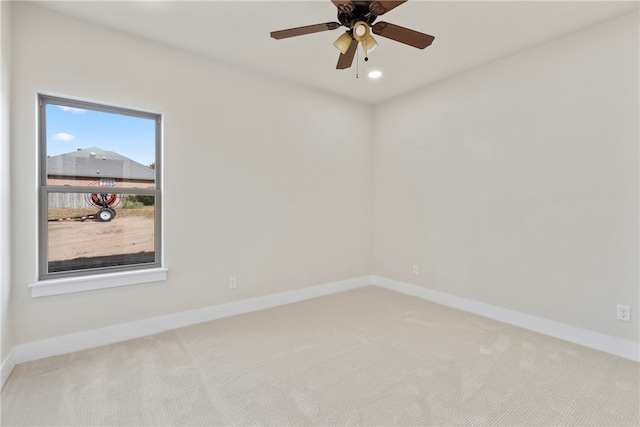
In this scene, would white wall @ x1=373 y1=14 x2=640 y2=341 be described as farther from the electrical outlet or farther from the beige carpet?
the beige carpet

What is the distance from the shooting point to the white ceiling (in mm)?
2316

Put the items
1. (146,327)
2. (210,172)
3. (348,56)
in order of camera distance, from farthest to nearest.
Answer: (210,172), (146,327), (348,56)

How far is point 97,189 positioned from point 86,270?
2.31 feet

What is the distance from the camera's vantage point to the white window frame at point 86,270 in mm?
2414

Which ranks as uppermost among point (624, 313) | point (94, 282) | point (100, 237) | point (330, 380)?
point (100, 237)

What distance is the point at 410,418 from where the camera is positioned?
172 cm

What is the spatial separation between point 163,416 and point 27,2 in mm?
3094

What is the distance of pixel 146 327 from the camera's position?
2797 millimetres

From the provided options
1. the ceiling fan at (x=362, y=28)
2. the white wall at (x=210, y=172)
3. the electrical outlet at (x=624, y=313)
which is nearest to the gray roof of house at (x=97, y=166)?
the white wall at (x=210, y=172)

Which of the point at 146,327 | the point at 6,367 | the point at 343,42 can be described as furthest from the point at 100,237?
the point at 343,42

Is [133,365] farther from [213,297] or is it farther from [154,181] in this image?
[154,181]

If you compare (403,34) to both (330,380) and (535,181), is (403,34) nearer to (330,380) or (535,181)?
(535,181)

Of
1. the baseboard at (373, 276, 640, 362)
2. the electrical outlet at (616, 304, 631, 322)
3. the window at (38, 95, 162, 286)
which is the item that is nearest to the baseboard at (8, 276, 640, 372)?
the baseboard at (373, 276, 640, 362)

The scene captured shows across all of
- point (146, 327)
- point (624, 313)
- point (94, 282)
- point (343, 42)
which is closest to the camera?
point (343, 42)
